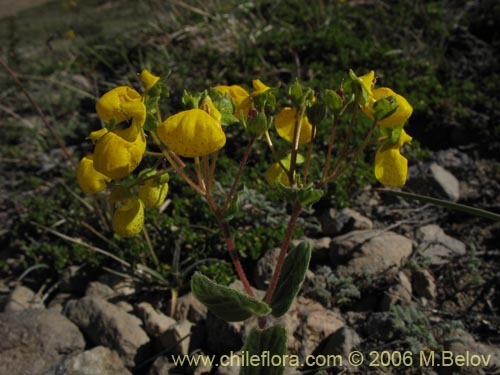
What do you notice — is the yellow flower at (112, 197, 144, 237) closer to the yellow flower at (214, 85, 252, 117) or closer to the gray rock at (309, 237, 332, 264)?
the yellow flower at (214, 85, 252, 117)

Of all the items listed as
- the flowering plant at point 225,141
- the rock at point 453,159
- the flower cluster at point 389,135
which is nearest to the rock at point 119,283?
the flowering plant at point 225,141

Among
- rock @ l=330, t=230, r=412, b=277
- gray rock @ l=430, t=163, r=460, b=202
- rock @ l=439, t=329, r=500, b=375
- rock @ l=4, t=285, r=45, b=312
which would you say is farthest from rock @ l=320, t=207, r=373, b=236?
rock @ l=4, t=285, r=45, b=312

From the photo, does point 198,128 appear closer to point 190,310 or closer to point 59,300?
point 190,310

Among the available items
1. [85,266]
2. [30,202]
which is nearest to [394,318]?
[85,266]

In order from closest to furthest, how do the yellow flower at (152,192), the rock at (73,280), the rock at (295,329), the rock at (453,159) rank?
1. the yellow flower at (152,192)
2. the rock at (295,329)
3. the rock at (73,280)
4. the rock at (453,159)

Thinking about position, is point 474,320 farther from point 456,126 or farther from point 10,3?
point 10,3

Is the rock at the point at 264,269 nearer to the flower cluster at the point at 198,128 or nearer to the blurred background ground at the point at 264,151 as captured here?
the blurred background ground at the point at 264,151
